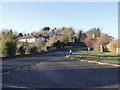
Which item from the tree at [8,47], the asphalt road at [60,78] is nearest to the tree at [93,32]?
the tree at [8,47]

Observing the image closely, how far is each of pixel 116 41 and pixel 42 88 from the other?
34778mm

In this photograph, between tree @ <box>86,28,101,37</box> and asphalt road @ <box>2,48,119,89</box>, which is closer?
asphalt road @ <box>2,48,119,89</box>

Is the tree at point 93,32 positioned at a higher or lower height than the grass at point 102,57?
higher

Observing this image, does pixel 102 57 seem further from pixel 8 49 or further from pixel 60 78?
pixel 60 78

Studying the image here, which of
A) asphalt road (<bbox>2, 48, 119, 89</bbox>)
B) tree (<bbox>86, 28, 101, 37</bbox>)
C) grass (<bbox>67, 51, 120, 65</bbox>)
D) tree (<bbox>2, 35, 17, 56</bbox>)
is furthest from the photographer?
tree (<bbox>86, 28, 101, 37</bbox>)

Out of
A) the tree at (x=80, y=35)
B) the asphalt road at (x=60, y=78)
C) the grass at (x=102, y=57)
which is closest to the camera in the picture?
the asphalt road at (x=60, y=78)

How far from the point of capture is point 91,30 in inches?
3772

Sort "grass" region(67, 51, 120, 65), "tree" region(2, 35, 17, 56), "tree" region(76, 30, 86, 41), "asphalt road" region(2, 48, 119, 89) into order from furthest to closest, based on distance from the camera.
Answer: "tree" region(76, 30, 86, 41) < "tree" region(2, 35, 17, 56) < "grass" region(67, 51, 120, 65) < "asphalt road" region(2, 48, 119, 89)

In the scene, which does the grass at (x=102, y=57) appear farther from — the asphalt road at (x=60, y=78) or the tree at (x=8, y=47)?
the tree at (x=8, y=47)

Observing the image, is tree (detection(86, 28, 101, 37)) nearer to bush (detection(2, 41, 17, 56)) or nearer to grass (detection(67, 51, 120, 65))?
grass (detection(67, 51, 120, 65))

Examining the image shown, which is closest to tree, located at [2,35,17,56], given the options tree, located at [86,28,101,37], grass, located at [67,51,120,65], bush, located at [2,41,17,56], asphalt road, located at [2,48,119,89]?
bush, located at [2,41,17,56]

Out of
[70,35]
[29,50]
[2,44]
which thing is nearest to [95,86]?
[2,44]

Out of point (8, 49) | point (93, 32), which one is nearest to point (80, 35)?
point (93, 32)

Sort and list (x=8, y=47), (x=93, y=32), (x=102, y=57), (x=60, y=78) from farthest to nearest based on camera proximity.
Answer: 1. (x=93, y=32)
2. (x=8, y=47)
3. (x=102, y=57)
4. (x=60, y=78)
